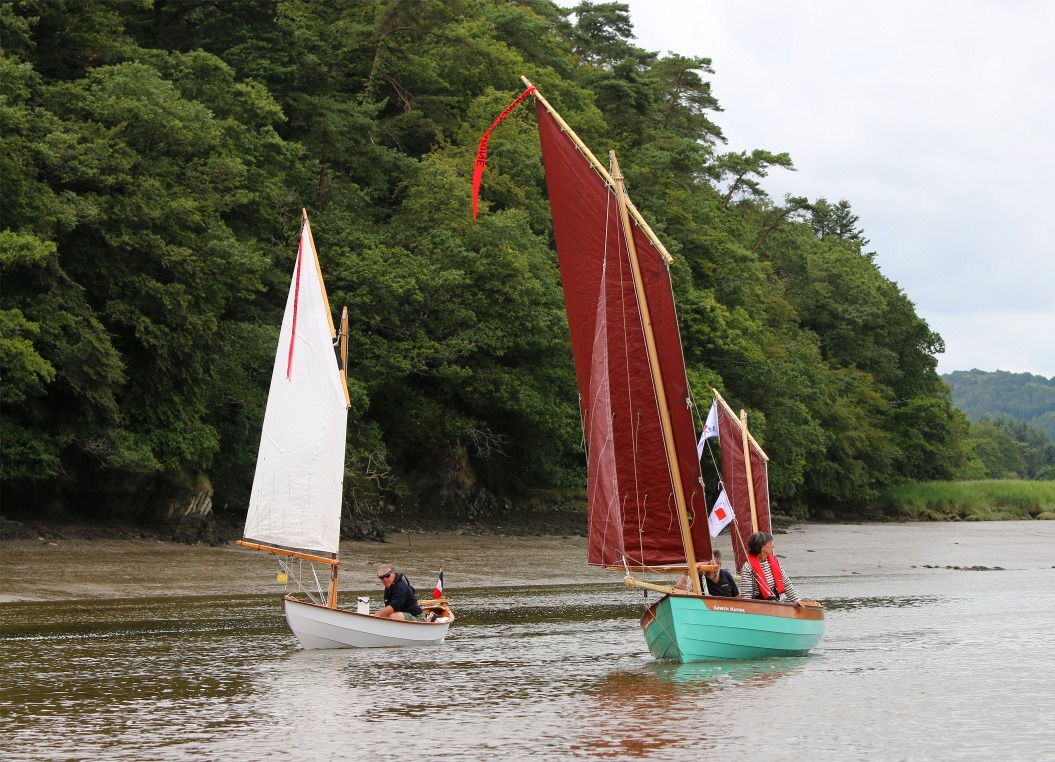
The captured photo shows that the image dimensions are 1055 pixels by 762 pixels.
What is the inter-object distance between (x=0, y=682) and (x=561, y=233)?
1086cm

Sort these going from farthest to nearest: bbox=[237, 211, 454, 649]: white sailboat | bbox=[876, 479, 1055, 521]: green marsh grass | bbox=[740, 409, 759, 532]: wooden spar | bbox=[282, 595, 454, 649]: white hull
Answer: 1. bbox=[876, 479, 1055, 521]: green marsh grass
2. bbox=[740, 409, 759, 532]: wooden spar
3. bbox=[237, 211, 454, 649]: white sailboat
4. bbox=[282, 595, 454, 649]: white hull

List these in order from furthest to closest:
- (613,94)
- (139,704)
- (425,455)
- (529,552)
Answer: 1. (613,94)
2. (425,455)
3. (529,552)
4. (139,704)

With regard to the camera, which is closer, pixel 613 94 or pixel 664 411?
pixel 664 411

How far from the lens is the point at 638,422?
19.8m

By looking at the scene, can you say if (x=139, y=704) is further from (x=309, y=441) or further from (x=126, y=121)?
(x=126, y=121)

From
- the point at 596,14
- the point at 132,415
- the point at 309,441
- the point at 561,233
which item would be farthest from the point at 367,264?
the point at 596,14

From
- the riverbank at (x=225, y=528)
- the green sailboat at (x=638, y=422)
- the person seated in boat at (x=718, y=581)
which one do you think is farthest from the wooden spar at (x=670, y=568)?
the riverbank at (x=225, y=528)

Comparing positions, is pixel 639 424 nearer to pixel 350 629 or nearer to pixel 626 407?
pixel 626 407

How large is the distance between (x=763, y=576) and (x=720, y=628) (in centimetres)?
134

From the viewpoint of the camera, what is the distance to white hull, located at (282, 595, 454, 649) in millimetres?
21922

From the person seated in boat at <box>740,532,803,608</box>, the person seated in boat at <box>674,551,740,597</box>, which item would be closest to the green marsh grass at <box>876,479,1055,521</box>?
the person seated in boat at <box>740,532,803,608</box>

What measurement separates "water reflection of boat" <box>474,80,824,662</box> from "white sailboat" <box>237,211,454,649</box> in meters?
4.95

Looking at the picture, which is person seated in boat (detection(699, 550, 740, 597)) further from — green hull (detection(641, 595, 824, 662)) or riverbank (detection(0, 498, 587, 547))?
riverbank (detection(0, 498, 587, 547))

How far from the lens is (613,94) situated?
88.6 metres
